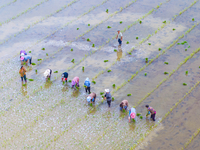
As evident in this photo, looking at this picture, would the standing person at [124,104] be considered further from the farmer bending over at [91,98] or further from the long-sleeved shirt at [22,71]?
the long-sleeved shirt at [22,71]

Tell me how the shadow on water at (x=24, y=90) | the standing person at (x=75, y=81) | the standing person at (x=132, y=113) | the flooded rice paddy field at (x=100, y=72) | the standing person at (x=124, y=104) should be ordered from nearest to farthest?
the flooded rice paddy field at (x=100, y=72)
the standing person at (x=132, y=113)
the standing person at (x=124, y=104)
the standing person at (x=75, y=81)
the shadow on water at (x=24, y=90)

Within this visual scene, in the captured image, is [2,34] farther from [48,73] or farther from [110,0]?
[110,0]

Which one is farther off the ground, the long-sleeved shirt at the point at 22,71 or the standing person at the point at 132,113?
the long-sleeved shirt at the point at 22,71

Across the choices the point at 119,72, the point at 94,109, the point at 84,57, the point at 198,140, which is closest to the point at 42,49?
the point at 84,57

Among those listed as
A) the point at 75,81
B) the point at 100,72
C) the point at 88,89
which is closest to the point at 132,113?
the point at 88,89

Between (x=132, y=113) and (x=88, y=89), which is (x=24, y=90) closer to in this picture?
(x=88, y=89)

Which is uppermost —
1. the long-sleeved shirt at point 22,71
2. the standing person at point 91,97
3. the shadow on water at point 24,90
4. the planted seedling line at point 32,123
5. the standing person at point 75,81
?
the long-sleeved shirt at point 22,71

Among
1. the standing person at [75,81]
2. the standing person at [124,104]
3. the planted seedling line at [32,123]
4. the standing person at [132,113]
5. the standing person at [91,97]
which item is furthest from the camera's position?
the standing person at [75,81]

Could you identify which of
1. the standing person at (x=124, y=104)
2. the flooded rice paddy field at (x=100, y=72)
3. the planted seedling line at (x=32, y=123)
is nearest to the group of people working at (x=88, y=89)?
the standing person at (x=124, y=104)

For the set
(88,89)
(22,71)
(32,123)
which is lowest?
(32,123)
